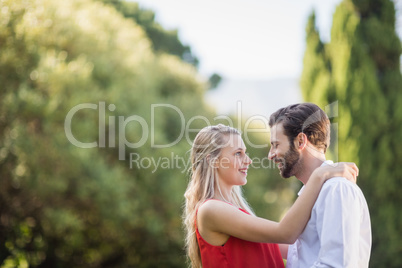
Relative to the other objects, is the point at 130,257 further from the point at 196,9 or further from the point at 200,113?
the point at 196,9

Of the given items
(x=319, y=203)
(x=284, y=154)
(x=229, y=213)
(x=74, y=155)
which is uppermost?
(x=284, y=154)

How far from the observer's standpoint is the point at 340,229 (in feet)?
7.39

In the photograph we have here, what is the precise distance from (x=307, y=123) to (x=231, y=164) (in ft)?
2.07

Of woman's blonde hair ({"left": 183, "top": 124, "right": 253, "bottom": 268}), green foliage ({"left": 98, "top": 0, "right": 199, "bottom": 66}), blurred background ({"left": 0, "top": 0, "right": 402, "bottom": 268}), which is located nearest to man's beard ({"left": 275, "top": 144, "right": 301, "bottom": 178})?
woman's blonde hair ({"left": 183, "top": 124, "right": 253, "bottom": 268})

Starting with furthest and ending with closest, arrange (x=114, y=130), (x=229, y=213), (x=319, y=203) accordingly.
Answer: (x=114, y=130)
(x=229, y=213)
(x=319, y=203)

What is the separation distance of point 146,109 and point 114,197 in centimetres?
322

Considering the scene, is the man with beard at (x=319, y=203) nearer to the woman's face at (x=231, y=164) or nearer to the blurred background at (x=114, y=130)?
the woman's face at (x=231, y=164)

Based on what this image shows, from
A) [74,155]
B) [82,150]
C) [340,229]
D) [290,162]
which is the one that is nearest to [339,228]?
[340,229]

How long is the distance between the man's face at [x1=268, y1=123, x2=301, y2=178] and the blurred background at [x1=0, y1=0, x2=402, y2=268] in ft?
20.0

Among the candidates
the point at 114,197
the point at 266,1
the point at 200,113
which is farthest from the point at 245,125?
Result: the point at 114,197

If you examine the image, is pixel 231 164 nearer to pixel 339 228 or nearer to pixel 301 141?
pixel 301 141

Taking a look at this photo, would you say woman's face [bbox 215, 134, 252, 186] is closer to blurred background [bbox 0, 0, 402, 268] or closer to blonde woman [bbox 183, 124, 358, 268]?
blonde woman [bbox 183, 124, 358, 268]

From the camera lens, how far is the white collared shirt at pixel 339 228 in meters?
2.25

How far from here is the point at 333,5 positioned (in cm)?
1029
